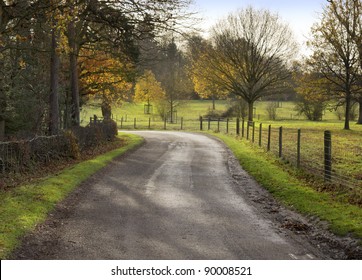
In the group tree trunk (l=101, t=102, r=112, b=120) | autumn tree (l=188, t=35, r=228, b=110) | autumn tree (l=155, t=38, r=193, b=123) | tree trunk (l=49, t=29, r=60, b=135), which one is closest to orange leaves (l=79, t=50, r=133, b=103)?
tree trunk (l=101, t=102, r=112, b=120)

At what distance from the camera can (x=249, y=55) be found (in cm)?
5653

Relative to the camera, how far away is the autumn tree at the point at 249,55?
55.1 m

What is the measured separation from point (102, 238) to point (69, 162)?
11627 mm

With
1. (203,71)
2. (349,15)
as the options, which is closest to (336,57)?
(349,15)

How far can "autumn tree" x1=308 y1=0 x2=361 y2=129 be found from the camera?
43.2m

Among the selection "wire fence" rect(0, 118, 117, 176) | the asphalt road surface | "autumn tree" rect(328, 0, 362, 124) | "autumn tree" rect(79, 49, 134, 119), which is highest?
"autumn tree" rect(328, 0, 362, 124)

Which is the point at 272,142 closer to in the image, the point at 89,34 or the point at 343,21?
the point at 89,34

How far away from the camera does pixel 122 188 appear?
13.8 m

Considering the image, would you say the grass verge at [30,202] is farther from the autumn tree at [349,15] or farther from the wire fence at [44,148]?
the autumn tree at [349,15]

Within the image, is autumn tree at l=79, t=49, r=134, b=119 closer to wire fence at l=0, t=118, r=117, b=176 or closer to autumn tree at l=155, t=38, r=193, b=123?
wire fence at l=0, t=118, r=117, b=176

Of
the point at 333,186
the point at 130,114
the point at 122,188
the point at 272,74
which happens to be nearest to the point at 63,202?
the point at 122,188

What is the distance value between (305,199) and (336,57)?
34642mm

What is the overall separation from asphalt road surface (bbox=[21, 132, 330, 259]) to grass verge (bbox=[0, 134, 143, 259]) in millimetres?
556

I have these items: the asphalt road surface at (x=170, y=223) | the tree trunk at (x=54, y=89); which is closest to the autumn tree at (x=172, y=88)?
the tree trunk at (x=54, y=89)
